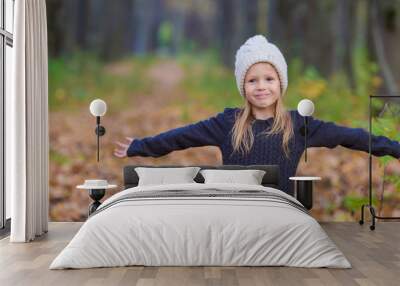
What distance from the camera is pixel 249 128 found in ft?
23.5

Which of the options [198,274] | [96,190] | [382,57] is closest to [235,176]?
[96,190]

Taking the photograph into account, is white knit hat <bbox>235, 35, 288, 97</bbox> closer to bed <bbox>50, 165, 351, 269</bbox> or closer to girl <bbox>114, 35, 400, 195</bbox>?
girl <bbox>114, 35, 400, 195</bbox>

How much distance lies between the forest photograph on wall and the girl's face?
0.15 metres

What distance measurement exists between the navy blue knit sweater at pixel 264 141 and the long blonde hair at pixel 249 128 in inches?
1.9

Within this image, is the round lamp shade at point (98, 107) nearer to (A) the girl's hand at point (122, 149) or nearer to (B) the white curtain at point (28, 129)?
(A) the girl's hand at point (122, 149)

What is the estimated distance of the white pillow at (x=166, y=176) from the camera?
21.3 ft

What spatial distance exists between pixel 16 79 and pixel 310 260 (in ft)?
10.4

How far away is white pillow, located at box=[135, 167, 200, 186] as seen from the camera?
21.3 ft

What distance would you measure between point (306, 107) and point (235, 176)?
1.26 metres

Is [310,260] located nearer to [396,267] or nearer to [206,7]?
[396,267]

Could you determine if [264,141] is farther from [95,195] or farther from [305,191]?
[95,195]

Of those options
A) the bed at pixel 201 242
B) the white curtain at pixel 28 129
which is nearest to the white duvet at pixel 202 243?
the bed at pixel 201 242

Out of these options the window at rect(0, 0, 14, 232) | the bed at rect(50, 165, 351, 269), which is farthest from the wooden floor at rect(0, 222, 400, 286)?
the window at rect(0, 0, 14, 232)

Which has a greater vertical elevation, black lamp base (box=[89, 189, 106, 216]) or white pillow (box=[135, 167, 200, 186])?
white pillow (box=[135, 167, 200, 186])
